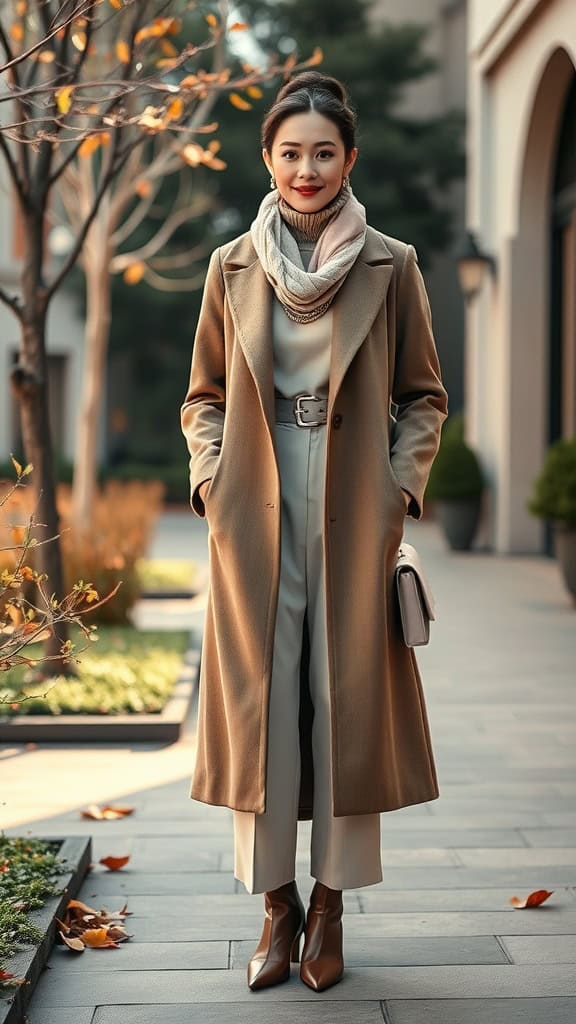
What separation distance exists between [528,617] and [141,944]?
6.76 m

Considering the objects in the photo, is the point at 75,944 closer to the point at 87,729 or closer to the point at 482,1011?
the point at 482,1011

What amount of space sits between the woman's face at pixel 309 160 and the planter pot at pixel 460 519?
11551 millimetres

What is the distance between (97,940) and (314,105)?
215cm

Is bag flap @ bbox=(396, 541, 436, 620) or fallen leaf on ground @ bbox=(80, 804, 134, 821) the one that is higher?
bag flap @ bbox=(396, 541, 436, 620)

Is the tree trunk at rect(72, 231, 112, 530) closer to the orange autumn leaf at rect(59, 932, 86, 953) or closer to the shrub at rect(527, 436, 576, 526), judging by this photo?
the shrub at rect(527, 436, 576, 526)

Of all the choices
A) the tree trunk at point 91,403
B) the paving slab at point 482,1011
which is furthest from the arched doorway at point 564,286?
the paving slab at point 482,1011

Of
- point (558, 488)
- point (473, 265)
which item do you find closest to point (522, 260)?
point (473, 265)

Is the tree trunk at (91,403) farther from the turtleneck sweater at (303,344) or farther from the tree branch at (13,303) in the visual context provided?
the turtleneck sweater at (303,344)

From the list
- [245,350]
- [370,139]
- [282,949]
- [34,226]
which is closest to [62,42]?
[34,226]

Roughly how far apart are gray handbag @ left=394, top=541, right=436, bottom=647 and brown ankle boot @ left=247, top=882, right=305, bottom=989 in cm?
68

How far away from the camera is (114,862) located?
4.08m

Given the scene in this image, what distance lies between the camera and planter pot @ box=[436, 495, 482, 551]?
47.9 ft

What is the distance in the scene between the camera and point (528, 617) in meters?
9.88

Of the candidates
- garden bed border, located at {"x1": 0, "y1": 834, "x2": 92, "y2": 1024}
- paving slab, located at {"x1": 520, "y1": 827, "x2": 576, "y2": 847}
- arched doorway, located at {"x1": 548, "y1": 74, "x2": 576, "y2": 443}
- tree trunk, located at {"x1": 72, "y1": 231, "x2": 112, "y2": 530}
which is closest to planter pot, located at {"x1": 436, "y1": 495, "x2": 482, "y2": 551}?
arched doorway, located at {"x1": 548, "y1": 74, "x2": 576, "y2": 443}
